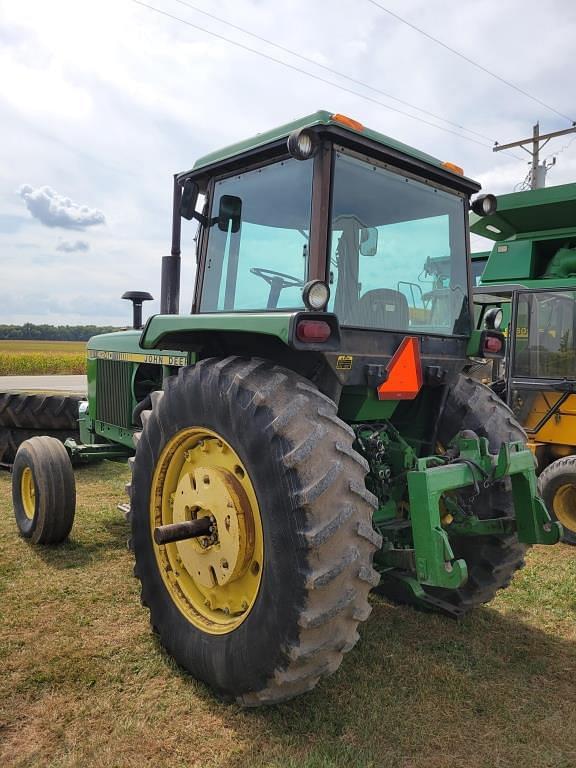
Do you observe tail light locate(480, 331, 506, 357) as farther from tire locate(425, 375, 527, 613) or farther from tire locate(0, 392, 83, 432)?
tire locate(0, 392, 83, 432)

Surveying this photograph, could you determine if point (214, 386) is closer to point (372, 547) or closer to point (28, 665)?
point (372, 547)

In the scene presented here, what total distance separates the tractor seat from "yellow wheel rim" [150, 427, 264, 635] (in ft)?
2.86

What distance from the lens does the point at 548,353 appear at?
225 inches

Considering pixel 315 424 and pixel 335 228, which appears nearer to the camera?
pixel 315 424

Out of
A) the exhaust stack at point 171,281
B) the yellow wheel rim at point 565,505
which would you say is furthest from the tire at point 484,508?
the yellow wheel rim at point 565,505

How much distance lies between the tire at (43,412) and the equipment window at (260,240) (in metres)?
3.62

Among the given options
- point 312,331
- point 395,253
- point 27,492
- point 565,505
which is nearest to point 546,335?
point 565,505

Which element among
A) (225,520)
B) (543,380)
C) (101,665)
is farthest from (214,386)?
(543,380)

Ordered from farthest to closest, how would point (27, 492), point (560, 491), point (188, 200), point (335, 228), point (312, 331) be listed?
point (560, 491) → point (27, 492) → point (188, 200) → point (335, 228) → point (312, 331)

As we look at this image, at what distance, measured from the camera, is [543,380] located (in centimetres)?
570

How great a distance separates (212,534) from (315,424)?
76cm

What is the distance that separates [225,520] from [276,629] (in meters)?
0.50

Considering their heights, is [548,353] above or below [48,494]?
above

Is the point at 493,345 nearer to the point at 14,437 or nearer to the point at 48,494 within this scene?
the point at 48,494
